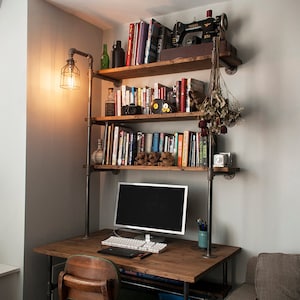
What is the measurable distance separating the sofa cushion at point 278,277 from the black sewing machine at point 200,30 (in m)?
1.42

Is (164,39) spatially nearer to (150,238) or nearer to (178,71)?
(178,71)

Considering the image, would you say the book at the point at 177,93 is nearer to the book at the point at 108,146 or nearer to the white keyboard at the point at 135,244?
the book at the point at 108,146

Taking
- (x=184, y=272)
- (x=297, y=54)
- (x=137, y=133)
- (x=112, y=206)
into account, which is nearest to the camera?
(x=184, y=272)

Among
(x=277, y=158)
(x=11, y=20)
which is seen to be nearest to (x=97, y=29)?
(x=11, y=20)

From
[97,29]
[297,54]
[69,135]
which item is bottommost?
[69,135]

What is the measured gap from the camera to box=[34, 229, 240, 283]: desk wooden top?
80.4 inches

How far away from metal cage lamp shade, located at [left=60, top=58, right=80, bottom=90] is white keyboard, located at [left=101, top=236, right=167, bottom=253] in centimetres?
113

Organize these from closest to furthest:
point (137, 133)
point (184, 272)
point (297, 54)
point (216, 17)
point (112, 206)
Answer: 1. point (184, 272)
2. point (297, 54)
3. point (216, 17)
4. point (137, 133)
5. point (112, 206)

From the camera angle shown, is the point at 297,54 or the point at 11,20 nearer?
the point at 297,54

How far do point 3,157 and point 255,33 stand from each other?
1.93 m

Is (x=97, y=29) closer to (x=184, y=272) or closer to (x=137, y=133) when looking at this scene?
(x=137, y=133)

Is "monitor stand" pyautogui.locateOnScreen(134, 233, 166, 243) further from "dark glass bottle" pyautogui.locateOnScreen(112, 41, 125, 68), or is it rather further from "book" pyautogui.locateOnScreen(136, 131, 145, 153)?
"dark glass bottle" pyautogui.locateOnScreen(112, 41, 125, 68)

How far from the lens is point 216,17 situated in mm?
2623

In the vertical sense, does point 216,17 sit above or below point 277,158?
above
